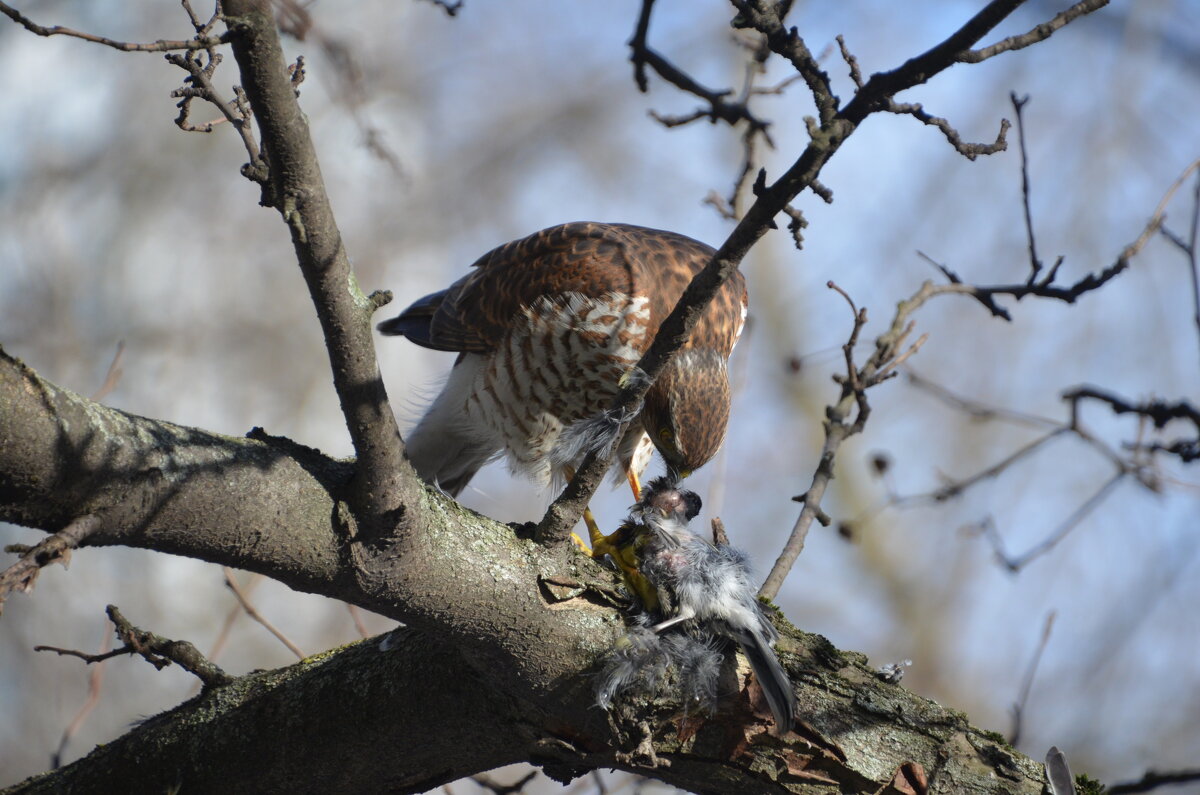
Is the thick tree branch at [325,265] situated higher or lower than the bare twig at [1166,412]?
lower

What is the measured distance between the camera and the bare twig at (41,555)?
132 centimetres

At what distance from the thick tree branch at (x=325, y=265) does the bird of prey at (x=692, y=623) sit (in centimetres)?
65

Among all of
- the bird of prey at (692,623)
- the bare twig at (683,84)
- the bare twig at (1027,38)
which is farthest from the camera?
the bare twig at (683,84)

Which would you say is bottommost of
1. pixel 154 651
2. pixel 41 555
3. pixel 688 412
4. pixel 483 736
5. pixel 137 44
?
pixel 41 555

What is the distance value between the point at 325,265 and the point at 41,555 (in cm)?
67

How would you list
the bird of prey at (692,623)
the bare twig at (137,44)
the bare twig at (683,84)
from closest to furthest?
the bare twig at (137,44) → the bird of prey at (692,623) → the bare twig at (683,84)

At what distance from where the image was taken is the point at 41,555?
1.41m

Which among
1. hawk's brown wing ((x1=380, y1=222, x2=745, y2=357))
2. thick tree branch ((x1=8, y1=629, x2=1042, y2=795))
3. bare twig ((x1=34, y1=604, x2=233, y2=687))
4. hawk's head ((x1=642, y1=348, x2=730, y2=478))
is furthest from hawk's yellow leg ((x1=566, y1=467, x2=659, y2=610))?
bare twig ((x1=34, y1=604, x2=233, y2=687))

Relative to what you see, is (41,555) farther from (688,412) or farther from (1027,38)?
(688,412)

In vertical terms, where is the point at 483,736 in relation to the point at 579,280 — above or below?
below

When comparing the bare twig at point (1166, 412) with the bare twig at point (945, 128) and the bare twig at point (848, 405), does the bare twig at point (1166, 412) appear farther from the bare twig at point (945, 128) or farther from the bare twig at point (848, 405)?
the bare twig at point (945, 128)

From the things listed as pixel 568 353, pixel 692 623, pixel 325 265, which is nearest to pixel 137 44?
pixel 325 265

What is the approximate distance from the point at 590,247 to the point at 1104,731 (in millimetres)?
6771

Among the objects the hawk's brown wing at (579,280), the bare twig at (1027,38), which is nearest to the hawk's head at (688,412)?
the hawk's brown wing at (579,280)
